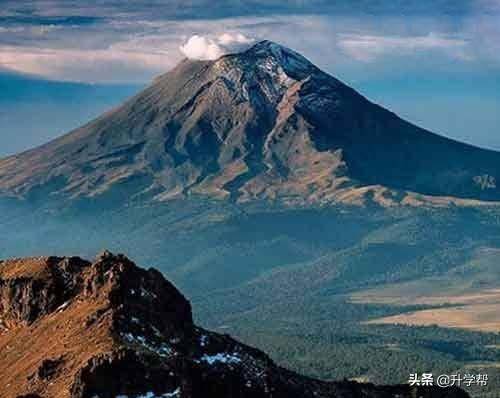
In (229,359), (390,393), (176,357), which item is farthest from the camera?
(390,393)

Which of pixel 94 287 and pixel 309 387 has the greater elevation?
pixel 94 287

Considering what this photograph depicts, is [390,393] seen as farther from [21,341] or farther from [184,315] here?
[21,341]

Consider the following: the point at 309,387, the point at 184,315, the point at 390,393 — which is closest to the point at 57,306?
the point at 184,315

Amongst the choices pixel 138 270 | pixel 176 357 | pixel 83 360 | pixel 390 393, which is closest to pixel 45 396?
pixel 83 360

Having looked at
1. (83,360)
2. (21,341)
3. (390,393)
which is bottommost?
(390,393)

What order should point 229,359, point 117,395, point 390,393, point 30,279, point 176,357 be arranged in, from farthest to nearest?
point 390,393 → point 30,279 → point 229,359 → point 176,357 → point 117,395

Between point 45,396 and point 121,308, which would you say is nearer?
point 45,396

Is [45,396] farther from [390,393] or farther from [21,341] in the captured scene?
[390,393]
